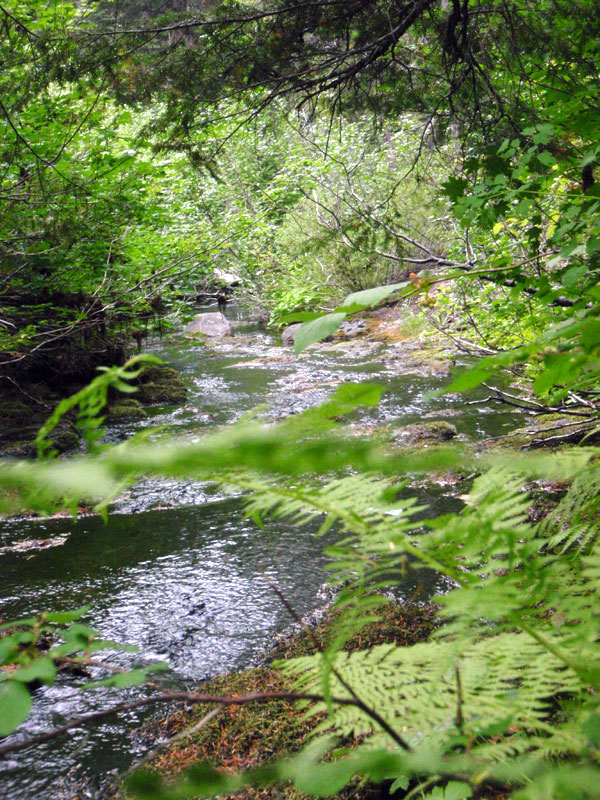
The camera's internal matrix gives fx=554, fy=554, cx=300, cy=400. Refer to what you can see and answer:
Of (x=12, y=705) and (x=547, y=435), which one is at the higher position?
(x=12, y=705)

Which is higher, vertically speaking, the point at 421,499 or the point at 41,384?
the point at 41,384

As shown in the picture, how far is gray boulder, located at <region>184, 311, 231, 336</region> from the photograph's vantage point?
16281mm

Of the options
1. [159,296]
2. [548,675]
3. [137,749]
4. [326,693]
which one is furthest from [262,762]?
[159,296]

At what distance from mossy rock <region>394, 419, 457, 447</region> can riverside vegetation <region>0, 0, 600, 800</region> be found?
1280mm

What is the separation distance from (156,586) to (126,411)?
517 centimetres

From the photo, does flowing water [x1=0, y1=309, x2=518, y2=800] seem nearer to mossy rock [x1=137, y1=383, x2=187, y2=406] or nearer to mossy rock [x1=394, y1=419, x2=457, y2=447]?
mossy rock [x1=394, y1=419, x2=457, y2=447]

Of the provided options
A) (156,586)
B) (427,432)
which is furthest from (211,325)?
(156,586)

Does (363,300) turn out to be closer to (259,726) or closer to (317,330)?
(317,330)

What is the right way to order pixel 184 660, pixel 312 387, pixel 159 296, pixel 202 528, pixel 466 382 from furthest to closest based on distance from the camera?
pixel 312 387 < pixel 159 296 < pixel 202 528 < pixel 184 660 < pixel 466 382

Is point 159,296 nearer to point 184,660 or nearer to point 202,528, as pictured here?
point 202,528

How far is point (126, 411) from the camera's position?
8906 millimetres

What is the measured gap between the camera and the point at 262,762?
7.67ft

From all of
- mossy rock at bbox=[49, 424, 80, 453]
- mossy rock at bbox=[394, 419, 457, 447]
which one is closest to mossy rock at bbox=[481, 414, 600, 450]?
mossy rock at bbox=[394, 419, 457, 447]

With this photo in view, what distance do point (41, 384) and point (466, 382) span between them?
8.86 meters
